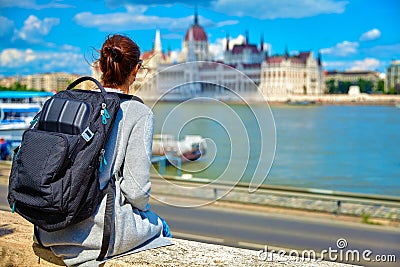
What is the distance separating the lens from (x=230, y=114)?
282cm

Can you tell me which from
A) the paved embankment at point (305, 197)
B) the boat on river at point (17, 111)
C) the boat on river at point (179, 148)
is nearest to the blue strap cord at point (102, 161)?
the boat on river at point (179, 148)

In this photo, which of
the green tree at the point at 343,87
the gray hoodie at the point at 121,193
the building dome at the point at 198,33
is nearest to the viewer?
the gray hoodie at the point at 121,193

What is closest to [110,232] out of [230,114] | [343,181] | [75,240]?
[75,240]

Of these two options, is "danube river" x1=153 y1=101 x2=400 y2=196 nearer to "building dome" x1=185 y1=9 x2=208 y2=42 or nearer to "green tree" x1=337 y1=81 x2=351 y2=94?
"building dome" x1=185 y1=9 x2=208 y2=42

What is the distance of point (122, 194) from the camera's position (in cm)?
189

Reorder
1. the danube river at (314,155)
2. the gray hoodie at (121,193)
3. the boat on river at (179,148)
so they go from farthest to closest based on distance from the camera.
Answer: the danube river at (314,155) < the boat on river at (179,148) < the gray hoodie at (121,193)

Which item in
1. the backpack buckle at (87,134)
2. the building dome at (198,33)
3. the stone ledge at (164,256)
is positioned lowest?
the stone ledge at (164,256)

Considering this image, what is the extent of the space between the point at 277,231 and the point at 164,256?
512cm

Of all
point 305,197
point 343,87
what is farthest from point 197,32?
point 305,197

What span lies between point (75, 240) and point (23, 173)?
0.99 feet

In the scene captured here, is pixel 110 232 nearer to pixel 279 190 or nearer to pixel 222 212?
pixel 222 212

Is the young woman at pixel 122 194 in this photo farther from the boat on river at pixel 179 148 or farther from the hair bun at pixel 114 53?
the boat on river at pixel 179 148

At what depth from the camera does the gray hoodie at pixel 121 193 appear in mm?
1815

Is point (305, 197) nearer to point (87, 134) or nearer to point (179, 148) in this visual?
point (179, 148)
